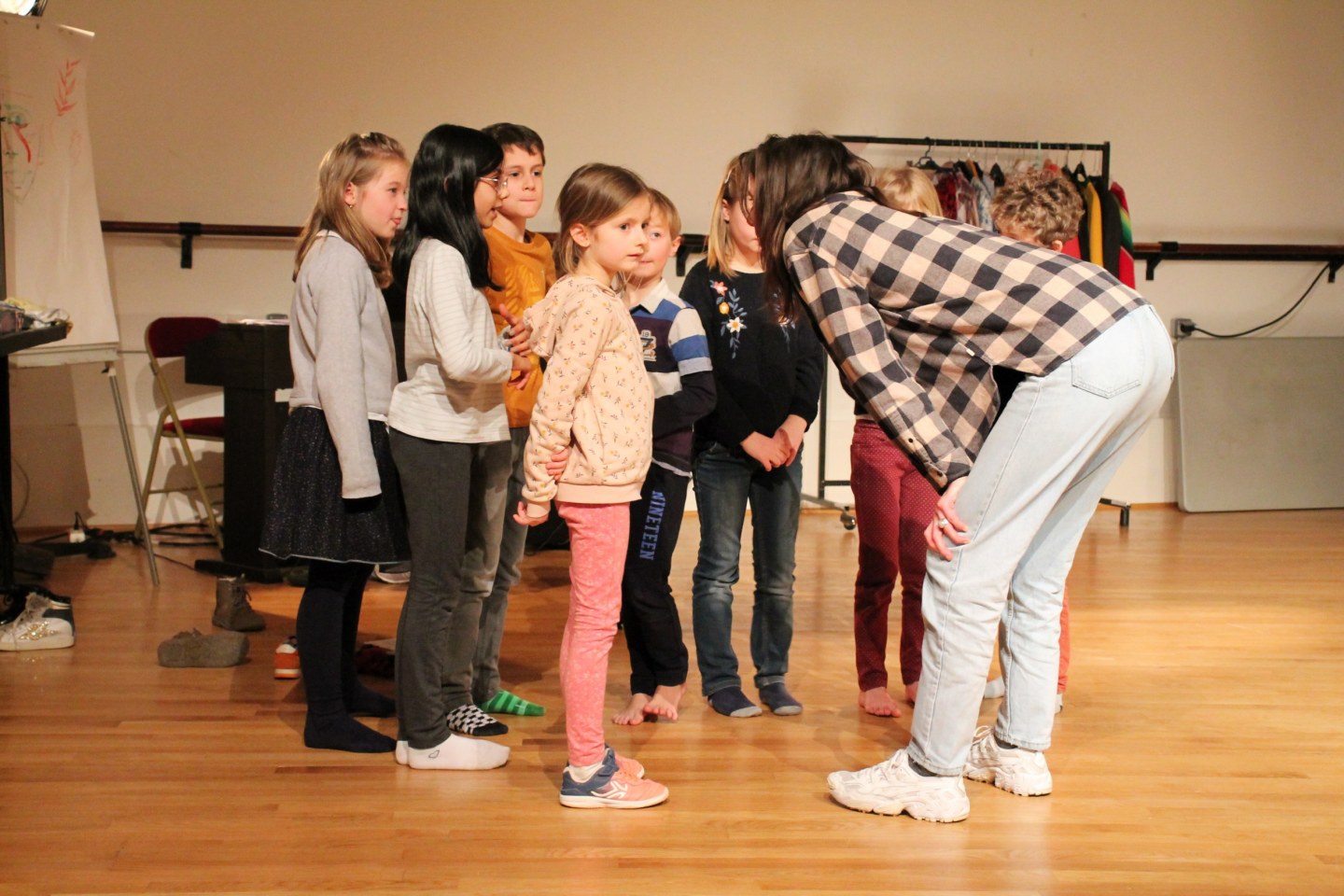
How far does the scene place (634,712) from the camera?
276 centimetres

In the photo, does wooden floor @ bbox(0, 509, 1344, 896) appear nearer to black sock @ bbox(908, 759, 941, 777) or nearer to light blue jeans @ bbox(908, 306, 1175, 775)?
black sock @ bbox(908, 759, 941, 777)

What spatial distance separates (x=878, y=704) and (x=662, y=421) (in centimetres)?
82

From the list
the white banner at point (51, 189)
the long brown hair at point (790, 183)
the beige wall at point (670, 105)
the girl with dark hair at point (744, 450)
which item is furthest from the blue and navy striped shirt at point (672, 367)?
the beige wall at point (670, 105)

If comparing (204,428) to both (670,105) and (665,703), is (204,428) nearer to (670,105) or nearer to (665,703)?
(670,105)

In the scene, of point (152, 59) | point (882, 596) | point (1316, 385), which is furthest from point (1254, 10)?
point (152, 59)

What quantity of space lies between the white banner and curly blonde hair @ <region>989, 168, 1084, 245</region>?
298cm

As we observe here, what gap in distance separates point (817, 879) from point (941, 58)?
4.81 meters

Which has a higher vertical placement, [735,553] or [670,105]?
[670,105]

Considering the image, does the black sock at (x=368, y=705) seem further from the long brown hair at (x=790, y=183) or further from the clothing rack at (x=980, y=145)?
the clothing rack at (x=980, y=145)

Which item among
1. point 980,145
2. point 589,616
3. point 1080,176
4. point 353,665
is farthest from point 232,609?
point 1080,176

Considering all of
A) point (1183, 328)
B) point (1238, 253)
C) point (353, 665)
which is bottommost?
point (353, 665)

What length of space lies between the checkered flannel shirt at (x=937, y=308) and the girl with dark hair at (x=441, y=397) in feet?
1.96

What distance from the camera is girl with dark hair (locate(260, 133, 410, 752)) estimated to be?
2400mm

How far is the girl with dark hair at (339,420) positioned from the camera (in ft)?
7.88
